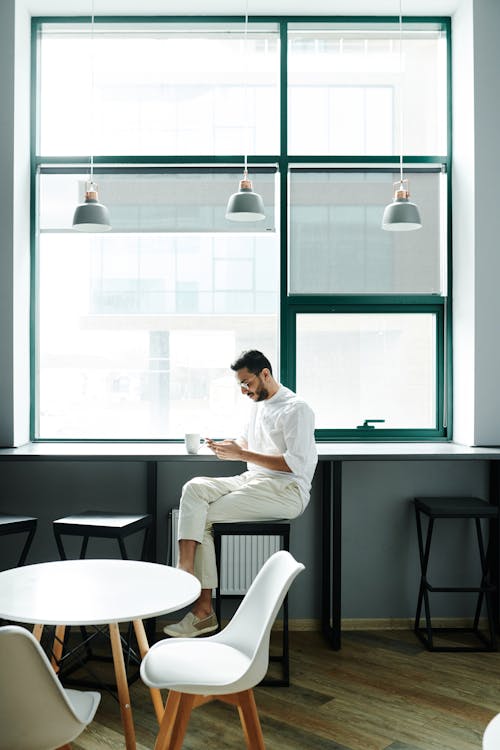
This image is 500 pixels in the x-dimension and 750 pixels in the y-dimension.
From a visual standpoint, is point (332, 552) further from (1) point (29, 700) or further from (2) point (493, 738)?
(2) point (493, 738)

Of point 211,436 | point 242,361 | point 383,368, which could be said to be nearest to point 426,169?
point 383,368

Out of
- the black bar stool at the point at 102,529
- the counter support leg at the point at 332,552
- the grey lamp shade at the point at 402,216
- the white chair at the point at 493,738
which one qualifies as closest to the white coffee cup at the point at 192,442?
the black bar stool at the point at 102,529

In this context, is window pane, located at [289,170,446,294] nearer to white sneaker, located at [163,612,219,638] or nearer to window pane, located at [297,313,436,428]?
window pane, located at [297,313,436,428]

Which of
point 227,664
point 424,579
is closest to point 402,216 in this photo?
point 424,579

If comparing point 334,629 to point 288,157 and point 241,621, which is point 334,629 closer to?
point 241,621

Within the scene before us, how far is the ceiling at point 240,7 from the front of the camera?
4.28 m

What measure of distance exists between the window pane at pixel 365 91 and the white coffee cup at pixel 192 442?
6.24 ft

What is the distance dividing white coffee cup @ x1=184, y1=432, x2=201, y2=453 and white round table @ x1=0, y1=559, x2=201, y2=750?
Result: 3.49 feet

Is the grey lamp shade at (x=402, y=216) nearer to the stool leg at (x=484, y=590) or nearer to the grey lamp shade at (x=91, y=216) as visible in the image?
the grey lamp shade at (x=91, y=216)

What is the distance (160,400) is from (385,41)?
A: 2633 mm

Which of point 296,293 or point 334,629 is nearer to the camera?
point 334,629

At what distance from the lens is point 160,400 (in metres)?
4.41

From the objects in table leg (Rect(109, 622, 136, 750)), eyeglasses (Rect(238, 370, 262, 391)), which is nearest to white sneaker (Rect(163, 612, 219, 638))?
table leg (Rect(109, 622, 136, 750))

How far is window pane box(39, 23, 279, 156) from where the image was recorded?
4418 millimetres
